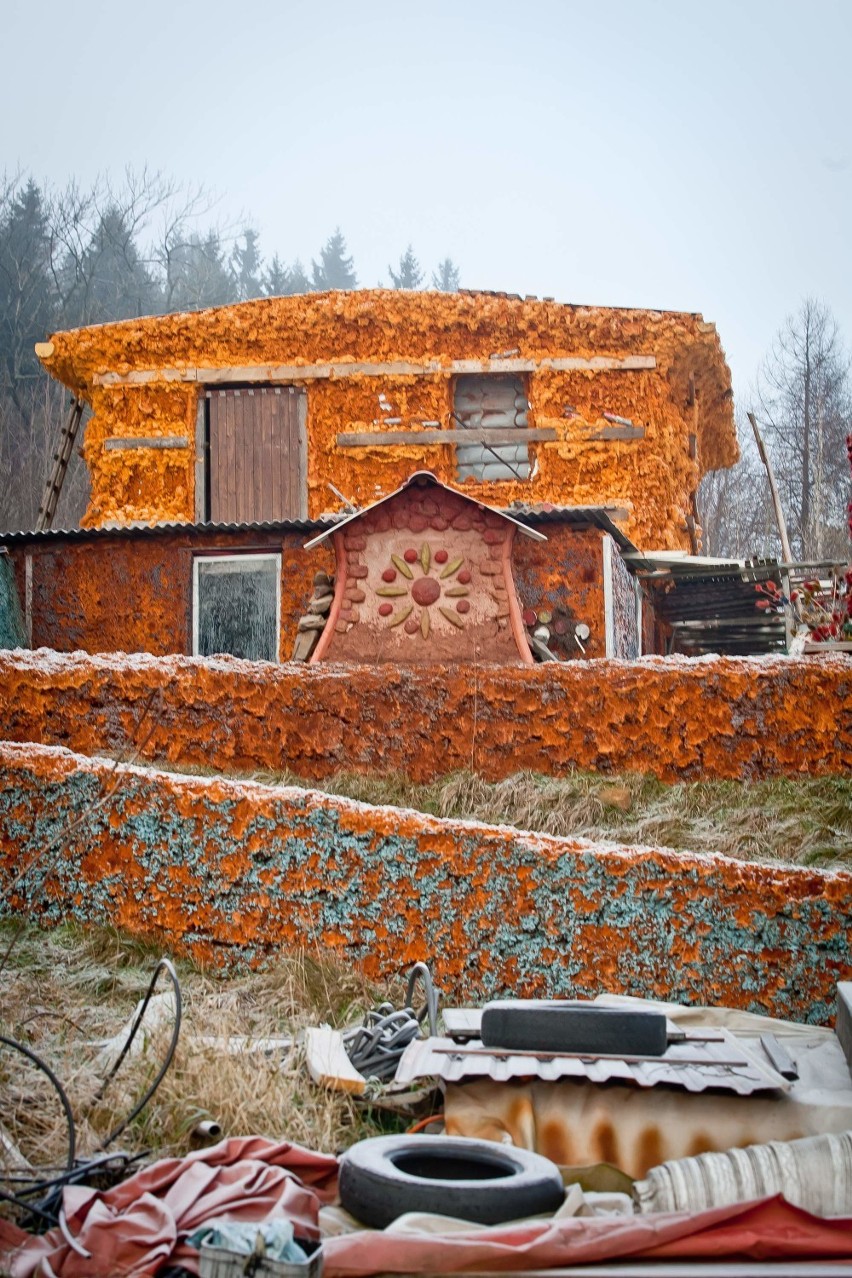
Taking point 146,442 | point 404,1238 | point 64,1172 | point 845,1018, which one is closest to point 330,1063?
point 64,1172

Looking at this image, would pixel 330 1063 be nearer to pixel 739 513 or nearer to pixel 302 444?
pixel 302 444

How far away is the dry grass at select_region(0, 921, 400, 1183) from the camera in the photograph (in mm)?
5242

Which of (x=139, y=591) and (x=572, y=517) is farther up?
(x=572, y=517)

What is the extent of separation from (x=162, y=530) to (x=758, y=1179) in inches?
457

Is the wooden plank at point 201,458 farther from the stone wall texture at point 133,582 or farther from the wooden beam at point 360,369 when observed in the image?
the stone wall texture at point 133,582

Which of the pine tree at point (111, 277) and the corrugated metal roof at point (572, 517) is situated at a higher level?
the pine tree at point (111, 277)

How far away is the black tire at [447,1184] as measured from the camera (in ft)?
14.3

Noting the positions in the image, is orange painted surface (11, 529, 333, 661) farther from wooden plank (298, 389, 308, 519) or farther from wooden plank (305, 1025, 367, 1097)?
wooden plank (305, 1025, 367, 1097)

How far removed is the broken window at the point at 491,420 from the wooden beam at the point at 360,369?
9.6 inches

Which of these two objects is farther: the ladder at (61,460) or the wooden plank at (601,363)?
the ladder at (61,460)

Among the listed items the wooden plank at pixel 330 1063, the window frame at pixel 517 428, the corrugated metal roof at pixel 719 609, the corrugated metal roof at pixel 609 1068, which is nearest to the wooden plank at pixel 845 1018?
the corrugated metal roof at pixel 609 1068

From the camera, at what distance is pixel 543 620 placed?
554 inches

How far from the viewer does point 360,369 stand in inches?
688

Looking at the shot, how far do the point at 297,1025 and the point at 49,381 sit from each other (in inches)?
1411
